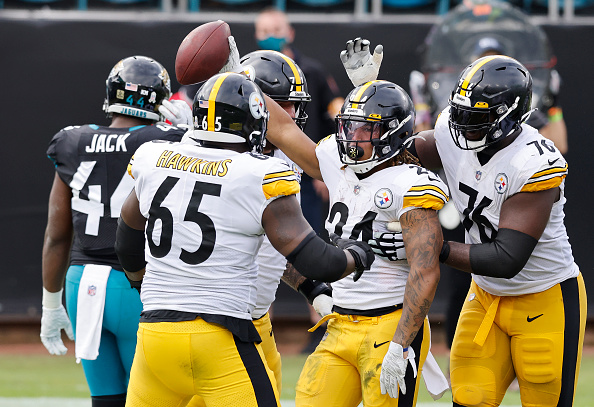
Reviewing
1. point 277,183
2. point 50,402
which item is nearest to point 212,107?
point 277,183

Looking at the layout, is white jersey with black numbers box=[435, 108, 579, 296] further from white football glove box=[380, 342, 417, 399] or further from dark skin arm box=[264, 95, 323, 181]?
white football glove box=[380, 342, 417, 399]

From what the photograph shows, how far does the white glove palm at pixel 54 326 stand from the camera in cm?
438

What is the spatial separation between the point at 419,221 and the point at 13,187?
4.88m

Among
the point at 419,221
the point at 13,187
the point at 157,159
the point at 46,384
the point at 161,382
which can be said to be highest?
the point at 157,159

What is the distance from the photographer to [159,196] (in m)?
2.95

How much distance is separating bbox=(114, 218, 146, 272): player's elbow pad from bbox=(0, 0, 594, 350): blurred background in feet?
12.7

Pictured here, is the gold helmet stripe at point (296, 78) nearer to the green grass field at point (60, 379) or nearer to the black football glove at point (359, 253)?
the black football glove at point (359, 253)

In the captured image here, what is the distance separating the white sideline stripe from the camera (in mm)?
5414

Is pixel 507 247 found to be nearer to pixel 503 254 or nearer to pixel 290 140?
pixel 503 254

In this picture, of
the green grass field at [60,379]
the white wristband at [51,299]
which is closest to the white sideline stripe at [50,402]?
the green grass field at [60,379]

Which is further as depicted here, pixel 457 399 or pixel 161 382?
pixel 457 399

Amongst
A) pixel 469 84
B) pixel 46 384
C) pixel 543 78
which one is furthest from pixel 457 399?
pixel 543 78

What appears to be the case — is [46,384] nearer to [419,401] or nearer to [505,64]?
[419,401]

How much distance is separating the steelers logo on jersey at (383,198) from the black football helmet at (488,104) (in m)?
0.46
